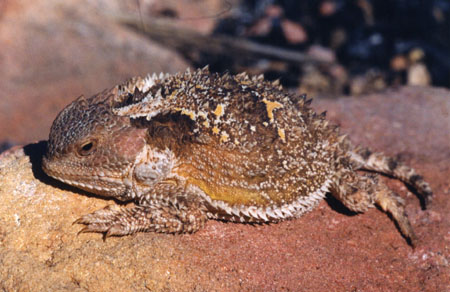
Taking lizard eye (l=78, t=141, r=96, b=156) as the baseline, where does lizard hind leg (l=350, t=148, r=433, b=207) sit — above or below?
below

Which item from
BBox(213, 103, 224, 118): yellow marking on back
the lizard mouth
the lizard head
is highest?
BBox(213, 103, 224, 118): yellow marking on back

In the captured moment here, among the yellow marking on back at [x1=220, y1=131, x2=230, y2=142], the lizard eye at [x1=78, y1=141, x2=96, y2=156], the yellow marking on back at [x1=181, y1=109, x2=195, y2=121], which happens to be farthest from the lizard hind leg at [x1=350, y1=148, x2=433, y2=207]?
the lizard eye at [x1=78, y1=141, x2=96, y2=156]

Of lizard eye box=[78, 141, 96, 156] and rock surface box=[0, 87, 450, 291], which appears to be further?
lizard eye box=[78, 141, 96, 156]

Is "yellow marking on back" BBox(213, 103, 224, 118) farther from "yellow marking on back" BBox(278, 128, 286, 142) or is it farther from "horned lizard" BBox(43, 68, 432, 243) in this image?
"yellow marking on back" BBox(278, 128, 286, 142)

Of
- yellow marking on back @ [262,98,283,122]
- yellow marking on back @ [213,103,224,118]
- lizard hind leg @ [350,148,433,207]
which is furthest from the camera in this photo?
lizard hind leg @ [350,148,433,207]

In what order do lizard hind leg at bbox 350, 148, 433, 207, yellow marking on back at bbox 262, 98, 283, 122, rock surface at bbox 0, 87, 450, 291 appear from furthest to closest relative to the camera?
1. lizard hind leg at bbox 350, 148, 433, 207
2. yellow marking on back at bbox 262, 98, 283, 122
3. rock surface at bbox 0, 87, 450, 291

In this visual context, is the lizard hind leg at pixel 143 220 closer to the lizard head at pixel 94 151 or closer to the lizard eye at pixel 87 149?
the lizard head at pixel 94 151
